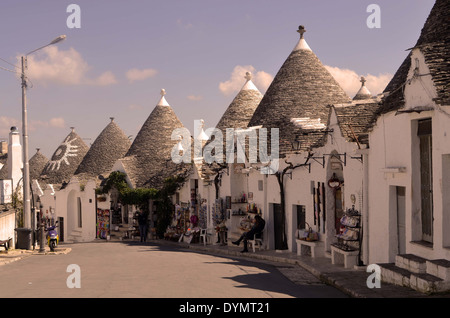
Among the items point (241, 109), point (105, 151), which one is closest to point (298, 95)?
point (241, 109)

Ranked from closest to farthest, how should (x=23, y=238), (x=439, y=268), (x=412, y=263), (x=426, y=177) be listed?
(x=439, y=268) < (x=412, y=263) < (x=426, y=177) < (x=23, y=238)

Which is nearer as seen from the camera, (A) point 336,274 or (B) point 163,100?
(A) point 336,274

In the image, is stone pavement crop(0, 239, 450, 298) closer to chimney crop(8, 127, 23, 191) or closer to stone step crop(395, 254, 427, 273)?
stone step crop(395, 254, 427, 273)

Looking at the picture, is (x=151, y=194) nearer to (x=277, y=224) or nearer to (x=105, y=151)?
(x=105, y=151)

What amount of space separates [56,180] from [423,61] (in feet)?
120

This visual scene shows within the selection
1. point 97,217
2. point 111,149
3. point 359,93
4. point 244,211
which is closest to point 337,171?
point 244,211

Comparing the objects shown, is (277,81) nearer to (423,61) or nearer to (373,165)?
(373,165)

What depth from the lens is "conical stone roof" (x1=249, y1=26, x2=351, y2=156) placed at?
2142 cm

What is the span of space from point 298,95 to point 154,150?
13.9 meters

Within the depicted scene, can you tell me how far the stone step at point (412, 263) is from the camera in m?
9.23

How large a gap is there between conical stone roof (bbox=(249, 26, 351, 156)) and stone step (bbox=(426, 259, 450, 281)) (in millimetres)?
11376

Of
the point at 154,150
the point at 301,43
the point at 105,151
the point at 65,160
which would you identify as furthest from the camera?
the point at 65,160

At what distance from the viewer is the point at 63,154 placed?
149 ft

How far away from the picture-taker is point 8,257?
16.3 m
